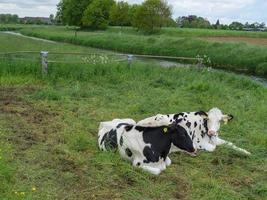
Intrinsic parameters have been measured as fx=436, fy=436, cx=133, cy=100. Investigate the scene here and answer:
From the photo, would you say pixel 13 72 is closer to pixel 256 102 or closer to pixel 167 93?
pixel 167 93

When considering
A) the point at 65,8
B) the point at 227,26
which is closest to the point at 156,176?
the point at 65,8

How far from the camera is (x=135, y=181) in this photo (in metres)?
5.56

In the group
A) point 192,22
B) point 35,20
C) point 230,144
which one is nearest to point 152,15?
point 192,22

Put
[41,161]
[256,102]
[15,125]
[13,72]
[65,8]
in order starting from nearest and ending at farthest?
[41,161] → [15,125] → [256,102] → [13,72] → [65,8]

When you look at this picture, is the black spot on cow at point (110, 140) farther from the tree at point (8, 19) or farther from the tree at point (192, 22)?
the tree at point (8, 19)

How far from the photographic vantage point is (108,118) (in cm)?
876

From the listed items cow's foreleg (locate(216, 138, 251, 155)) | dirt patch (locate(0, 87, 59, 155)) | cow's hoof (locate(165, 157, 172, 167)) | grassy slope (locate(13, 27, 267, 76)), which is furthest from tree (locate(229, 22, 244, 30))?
cow's hoof (locate(165, 157, 172, 167))

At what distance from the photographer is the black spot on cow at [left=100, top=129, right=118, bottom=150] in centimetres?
646

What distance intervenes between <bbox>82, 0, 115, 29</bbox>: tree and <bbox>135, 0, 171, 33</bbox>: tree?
11.0 m

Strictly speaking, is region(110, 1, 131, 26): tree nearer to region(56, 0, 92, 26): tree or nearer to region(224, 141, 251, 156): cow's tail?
region(56, 0, 92, 26): tree

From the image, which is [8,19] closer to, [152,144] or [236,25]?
[236,25]

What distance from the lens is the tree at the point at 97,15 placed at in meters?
64.1

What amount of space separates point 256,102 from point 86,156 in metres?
6.26

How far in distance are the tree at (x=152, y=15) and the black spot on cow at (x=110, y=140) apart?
4805 cm
